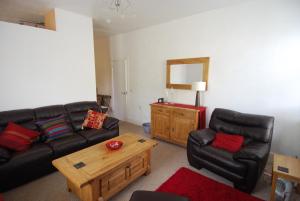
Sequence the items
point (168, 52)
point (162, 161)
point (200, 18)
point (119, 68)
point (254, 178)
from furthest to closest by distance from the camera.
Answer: point (119, 68)
point (168, 52)
point (200, 18)
point (162, 161)
point (254, 178)

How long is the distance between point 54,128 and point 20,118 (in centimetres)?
56

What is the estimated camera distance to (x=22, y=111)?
278cm

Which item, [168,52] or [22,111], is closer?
[22,111]

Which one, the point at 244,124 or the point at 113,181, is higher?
the point at 244,124

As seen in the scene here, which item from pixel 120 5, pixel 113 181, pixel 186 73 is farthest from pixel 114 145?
pixel 120 5

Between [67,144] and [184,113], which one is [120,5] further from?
[67,144]

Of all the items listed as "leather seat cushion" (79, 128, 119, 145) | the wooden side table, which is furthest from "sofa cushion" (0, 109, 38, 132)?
the wooden side table

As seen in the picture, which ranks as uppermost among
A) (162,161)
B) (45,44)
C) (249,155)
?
(45,44)

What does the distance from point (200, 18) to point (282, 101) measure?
2.20 meters

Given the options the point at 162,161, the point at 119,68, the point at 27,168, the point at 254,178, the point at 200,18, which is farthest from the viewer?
the point at 119,68

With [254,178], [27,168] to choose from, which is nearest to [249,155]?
[254,178]

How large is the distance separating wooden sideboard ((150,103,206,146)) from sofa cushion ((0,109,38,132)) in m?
2.38

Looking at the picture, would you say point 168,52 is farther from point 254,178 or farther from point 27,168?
point 27,168

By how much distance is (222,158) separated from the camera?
2.23 meters
